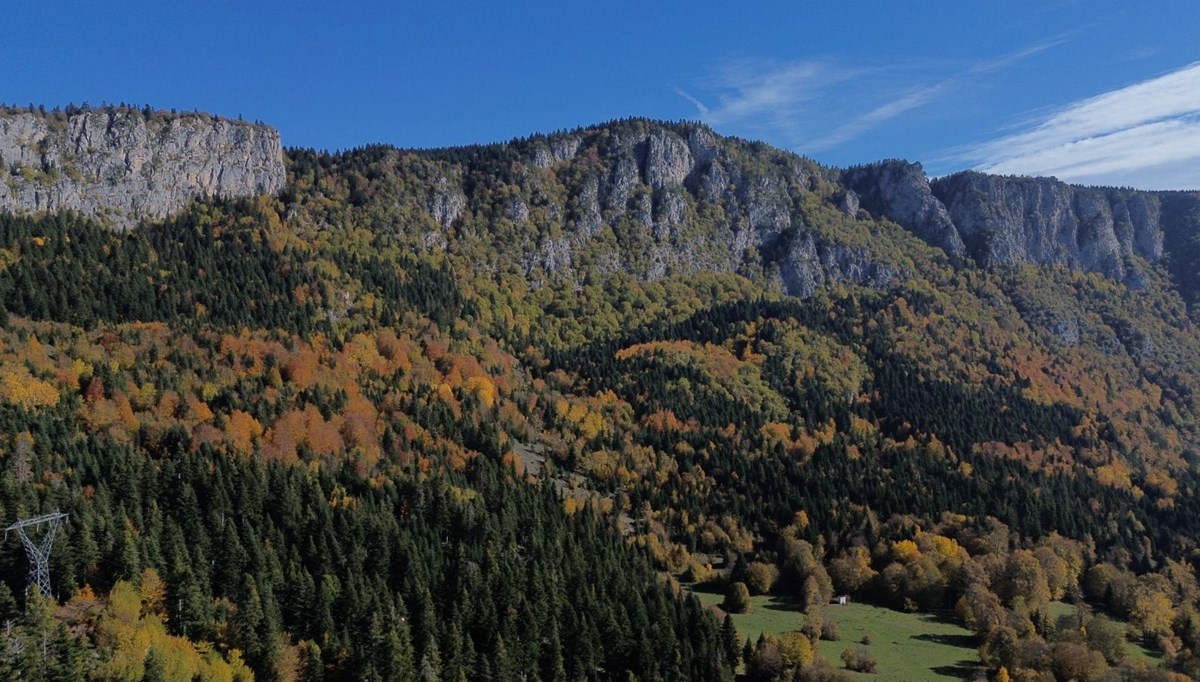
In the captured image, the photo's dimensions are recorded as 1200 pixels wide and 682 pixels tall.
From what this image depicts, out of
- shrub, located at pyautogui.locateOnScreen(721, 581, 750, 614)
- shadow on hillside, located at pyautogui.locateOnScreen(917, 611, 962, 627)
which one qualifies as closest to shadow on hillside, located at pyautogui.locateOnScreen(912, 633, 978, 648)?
shadow on hillside, located at pyautogui.locateOnScreen(917, 611, 962, 627)

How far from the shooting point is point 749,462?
174625mm

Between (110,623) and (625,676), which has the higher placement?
(110,623)

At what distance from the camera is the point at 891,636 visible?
11119 cm

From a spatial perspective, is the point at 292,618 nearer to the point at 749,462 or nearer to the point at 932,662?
the point at 932,662

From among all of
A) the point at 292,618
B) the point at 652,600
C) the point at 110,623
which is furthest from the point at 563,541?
the point at 110,623

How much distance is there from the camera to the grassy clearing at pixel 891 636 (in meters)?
98.3

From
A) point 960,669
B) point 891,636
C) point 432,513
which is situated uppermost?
point 432,513

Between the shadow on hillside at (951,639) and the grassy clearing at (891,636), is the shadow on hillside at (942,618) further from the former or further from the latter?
the shadow on hillside at (951,639)

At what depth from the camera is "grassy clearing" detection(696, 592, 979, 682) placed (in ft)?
323

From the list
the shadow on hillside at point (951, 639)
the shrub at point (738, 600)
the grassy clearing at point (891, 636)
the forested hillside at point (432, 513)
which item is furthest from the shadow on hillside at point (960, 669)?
the shrub at point (738, 600)

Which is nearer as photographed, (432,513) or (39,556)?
(39,556)

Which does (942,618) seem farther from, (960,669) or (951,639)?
(960,669)

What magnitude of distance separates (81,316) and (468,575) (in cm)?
11027

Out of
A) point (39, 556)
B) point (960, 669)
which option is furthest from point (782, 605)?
point (39, 556)
